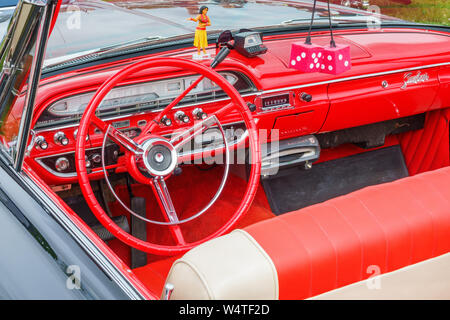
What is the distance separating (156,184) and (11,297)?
1.06 metres

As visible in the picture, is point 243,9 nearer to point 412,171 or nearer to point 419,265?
point 412,171

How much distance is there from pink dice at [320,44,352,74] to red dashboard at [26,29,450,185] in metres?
0.24

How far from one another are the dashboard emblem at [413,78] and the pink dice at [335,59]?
0.67m

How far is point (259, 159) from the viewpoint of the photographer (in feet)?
6.57

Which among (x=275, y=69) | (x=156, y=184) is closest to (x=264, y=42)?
(x=275, y=69)

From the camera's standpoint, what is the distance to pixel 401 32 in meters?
2.91

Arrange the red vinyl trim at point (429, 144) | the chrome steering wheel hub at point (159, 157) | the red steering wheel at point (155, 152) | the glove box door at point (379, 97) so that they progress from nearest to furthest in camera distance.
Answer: the red steering wheel at point (155, 152)
the chrome steering wheel hub at point (159, 157)
the glove box door at point (379, 97)
the red vinyl trim at point (429, 144)

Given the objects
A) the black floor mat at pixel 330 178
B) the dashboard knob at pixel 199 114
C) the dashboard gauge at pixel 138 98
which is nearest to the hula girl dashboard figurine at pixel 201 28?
the dashboard gauge at pixel 138 98

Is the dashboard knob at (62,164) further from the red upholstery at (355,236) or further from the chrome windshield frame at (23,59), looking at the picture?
the red upholstery at (355,236)

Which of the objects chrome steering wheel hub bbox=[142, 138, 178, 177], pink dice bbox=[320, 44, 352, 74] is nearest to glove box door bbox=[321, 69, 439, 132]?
pink dice bbox=[320, 44, 352, 74]

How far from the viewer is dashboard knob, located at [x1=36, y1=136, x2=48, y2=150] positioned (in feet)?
6.36

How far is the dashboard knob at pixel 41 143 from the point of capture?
1.94 meters

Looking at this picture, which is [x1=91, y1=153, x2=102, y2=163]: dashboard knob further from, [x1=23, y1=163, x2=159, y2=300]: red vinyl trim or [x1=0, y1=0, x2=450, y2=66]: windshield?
[x1=23, y1=163, x2=159, y2=300]: red vinyl trim

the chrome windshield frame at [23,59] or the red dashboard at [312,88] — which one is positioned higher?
the chrome windshield frame at [23,59]
